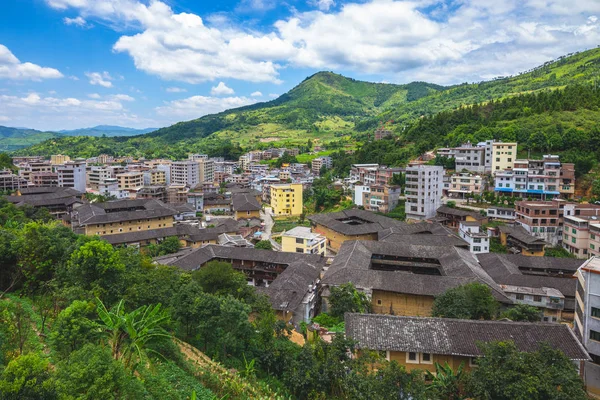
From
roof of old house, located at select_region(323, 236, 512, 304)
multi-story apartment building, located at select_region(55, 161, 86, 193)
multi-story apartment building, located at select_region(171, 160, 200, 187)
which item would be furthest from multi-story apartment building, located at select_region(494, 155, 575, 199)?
multi-story apartment building, located at select_region(55, 161, 86, 193)

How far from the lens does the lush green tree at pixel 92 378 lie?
848cm

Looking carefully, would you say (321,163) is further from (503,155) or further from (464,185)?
(503,155)

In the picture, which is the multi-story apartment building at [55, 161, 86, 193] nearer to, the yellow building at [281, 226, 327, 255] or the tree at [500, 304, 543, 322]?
the yellow building at [281, 226, 327, 255]

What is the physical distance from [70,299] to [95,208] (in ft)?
121

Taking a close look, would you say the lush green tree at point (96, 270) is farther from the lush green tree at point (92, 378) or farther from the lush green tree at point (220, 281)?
the lush green tree at point (92, 378)

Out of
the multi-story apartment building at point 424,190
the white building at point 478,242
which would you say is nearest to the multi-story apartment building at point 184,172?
the multi-story apartment building at point 424,190

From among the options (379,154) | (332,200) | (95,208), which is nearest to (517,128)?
(379,154)

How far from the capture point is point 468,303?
22734 mm

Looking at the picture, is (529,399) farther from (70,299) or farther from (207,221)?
(207,221)

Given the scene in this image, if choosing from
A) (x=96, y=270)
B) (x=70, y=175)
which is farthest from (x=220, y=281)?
(x=70, y=175)

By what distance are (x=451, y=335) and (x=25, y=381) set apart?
1681cm

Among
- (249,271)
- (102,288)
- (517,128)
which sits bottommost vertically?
(249,271)

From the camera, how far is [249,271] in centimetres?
3428

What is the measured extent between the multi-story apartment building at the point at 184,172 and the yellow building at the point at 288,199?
28840mm
